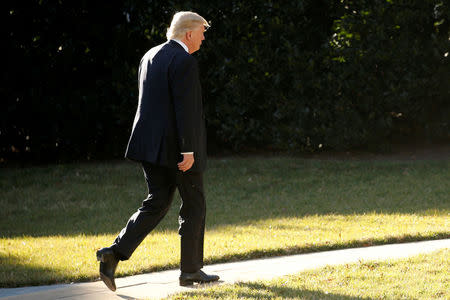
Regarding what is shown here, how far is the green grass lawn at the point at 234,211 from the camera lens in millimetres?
6875

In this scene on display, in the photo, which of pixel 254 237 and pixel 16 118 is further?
pixel 16 118

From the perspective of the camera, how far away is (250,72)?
12.0 meters

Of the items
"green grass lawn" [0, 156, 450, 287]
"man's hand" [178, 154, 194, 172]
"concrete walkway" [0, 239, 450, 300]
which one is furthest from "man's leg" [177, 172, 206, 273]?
"green grass lawn" [0, 156, 450, 287]

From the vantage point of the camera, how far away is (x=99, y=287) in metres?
5.75

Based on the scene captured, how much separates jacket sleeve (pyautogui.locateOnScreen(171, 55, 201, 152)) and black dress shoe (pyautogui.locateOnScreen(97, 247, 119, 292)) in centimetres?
92

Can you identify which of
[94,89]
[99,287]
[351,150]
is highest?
[94,89]

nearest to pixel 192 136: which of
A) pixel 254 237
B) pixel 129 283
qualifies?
pixel 129 283

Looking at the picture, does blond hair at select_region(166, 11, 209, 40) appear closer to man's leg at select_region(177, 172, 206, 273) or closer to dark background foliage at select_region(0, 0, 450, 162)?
man's leg at select_region(177, 172, 206, 273)

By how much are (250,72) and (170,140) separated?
271 inches

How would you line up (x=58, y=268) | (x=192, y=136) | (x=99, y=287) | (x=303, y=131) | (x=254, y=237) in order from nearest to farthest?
(x=192, y=136) → (x=99, y=287) → (x=58, y=268) → (x=254, y=237) → (x=303, y=131)

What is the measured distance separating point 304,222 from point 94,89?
551 centimetres

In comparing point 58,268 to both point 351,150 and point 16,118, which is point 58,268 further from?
point 351,150

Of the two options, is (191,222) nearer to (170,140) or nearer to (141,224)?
(141,224)

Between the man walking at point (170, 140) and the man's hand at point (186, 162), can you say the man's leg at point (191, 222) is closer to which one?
the man walking at point (170, 140)
